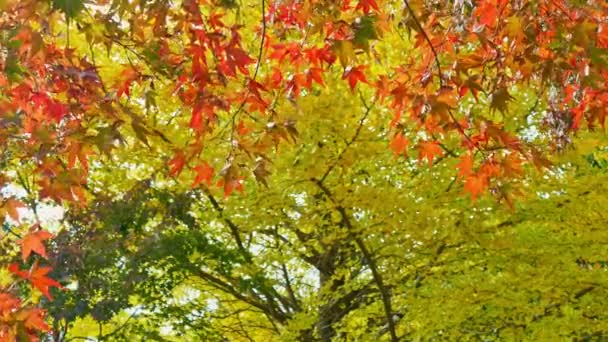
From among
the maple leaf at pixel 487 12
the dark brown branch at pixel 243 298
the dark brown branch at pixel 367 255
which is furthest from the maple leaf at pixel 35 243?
the dark brown branch at pixel 243 298

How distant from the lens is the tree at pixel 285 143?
372 cm

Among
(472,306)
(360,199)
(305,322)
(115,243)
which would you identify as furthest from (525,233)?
(115,243)

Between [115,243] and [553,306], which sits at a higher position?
[115,243]

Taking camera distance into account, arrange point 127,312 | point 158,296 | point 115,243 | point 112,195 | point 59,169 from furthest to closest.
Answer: point 127,312
point 158,296
point 112,195
point 115,243
point 59,169

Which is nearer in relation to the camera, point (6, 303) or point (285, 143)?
point (6, 303)

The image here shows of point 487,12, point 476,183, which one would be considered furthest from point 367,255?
point 487,12

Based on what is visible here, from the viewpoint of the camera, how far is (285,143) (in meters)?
6.68

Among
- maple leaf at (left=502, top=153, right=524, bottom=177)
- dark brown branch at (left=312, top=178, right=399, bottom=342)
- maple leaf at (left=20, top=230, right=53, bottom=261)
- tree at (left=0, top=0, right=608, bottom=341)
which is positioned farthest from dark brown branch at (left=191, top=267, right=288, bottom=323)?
maple leaf at (left=502, top=153, right=524, bottom=177)

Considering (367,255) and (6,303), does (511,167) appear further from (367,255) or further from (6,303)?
(367,255)

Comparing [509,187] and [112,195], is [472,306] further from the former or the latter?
[112,195]

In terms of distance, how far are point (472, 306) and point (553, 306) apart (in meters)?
0.93

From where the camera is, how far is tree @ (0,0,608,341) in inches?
147

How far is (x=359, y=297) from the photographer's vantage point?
8.88 metres

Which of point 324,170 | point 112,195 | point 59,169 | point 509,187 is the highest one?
point 112,195
